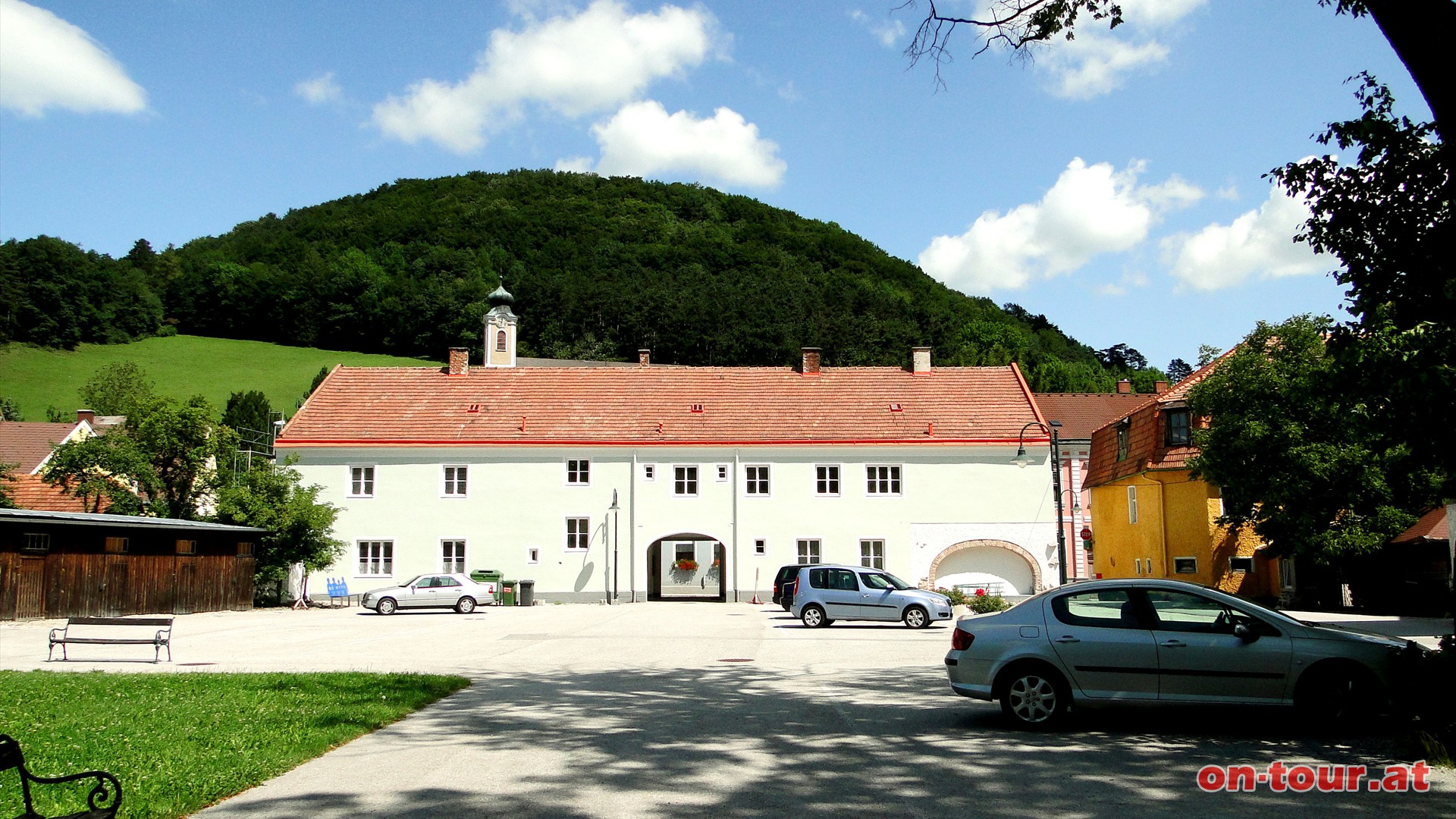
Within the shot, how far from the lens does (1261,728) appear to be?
1004 cm

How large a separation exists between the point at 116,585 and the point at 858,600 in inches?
834

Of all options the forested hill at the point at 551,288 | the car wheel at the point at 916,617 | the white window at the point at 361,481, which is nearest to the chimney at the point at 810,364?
the white window at the point at 361,481

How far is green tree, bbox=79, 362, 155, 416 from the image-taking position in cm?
7100

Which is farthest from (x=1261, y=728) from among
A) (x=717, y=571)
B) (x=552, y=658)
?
(x=717, y=571)

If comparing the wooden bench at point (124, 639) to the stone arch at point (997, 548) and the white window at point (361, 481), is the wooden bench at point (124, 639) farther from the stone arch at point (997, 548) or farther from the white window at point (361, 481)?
the stone arch at point (997, 548)

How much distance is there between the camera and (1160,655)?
32.3ft

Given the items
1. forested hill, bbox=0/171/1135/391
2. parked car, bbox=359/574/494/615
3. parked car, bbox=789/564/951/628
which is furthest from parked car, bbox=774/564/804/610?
forested hill, bbox=0/171/1135/391

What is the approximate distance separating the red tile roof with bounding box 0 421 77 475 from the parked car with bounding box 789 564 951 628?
141ft

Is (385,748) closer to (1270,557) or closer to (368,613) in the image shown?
(368,613)

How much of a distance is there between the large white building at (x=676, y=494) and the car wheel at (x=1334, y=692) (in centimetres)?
3051

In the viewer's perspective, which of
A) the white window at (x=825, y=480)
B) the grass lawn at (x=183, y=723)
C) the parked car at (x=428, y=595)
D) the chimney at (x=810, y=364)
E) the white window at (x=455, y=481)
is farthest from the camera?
the chimney at (x=810, y=364)

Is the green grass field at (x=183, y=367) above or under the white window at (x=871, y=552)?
above

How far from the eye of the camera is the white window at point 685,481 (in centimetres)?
4097

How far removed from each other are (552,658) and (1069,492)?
36.6 metres
